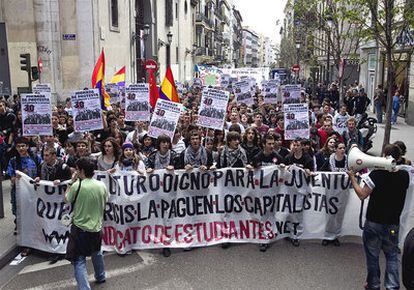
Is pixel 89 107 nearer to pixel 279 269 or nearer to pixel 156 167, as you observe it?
pixel 156 167

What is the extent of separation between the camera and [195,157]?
7281 mm

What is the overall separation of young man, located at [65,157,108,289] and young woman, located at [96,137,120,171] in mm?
1747

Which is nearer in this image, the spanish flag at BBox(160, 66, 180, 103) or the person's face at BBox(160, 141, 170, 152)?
the person's face at BBox(160, 141, 170, 152)

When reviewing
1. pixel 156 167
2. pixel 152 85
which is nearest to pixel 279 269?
pixel 156 167

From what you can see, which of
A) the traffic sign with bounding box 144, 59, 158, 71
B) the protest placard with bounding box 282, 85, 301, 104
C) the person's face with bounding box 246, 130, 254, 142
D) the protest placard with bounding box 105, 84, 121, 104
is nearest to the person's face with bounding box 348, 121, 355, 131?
the person's face with bounding box 246, 130, 254, 142

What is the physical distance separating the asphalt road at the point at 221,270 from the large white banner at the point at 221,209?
196 mm

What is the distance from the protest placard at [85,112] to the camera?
884cm

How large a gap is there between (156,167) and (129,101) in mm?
3026

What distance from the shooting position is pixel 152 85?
12.4 metres

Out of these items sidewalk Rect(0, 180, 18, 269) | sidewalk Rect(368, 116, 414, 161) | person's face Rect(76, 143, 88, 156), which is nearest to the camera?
sidewalk Rect(0, 180, 18, 269)

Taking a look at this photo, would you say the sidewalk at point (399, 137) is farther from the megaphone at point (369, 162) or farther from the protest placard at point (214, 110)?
the megaphone at point (369, 162)

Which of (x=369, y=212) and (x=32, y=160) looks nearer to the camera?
(x=369, y=212)

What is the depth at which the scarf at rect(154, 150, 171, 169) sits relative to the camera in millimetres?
7355

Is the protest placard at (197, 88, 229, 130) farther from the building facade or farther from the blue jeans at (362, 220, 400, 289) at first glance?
the building facade
